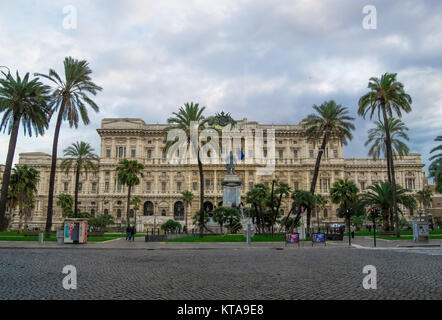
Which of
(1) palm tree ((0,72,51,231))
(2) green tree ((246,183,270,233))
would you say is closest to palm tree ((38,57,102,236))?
(1) palm tree ((0,72,51,231))

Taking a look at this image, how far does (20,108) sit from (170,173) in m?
46.5

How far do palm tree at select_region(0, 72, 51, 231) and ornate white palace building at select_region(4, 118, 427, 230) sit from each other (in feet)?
132

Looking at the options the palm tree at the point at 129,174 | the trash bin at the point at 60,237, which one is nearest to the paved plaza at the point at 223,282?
the trash bin at the point at 60,237

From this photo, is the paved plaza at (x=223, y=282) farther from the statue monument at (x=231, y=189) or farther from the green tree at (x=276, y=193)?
the statue monument at (x=231, y=189)

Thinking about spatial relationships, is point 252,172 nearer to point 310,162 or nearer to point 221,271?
point 310,162

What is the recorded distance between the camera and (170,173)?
79.5m

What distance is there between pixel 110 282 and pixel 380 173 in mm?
83140

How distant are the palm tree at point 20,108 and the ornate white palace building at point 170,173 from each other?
40.1 metres

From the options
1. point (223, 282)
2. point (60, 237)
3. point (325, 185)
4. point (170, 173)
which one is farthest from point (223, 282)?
point (325, 185)

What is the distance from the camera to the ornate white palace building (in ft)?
251

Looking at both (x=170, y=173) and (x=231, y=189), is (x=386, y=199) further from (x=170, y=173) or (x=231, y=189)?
(x=170, y=173)

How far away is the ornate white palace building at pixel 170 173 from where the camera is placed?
3012 inches

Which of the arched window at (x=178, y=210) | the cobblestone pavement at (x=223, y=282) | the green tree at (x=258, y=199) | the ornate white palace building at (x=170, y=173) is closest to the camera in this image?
the cobblestone pavement at (x=223, y=282)

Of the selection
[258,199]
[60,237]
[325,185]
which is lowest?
[60,237]
